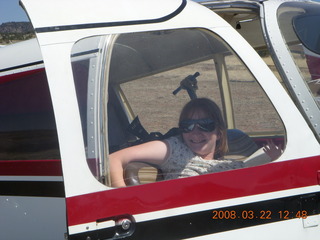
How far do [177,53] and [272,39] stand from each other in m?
0.55

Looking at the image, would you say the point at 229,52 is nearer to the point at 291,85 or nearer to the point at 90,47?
the point at 291,85

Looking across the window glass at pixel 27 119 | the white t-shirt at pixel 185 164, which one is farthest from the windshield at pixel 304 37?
the window glass at pixel 27 119

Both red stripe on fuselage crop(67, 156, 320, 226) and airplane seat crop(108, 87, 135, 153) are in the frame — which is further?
airplane seat crop(108, 87, 135, 153)

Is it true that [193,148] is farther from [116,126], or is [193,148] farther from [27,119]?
[27,119]

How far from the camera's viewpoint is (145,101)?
2.69 meters

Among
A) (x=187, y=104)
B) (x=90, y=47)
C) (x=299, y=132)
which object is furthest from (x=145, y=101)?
(x=299, y=132)

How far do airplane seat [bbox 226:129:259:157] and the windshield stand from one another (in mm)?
424

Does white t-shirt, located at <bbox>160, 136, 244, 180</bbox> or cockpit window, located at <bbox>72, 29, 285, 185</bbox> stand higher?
cockpit window, located at <bbox>72, 29, 285, 185</bbox>

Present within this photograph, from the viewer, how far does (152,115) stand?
271cm

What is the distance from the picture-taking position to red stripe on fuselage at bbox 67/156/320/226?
7.34ft

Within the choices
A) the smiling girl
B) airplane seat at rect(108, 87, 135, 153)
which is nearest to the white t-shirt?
the smiling girl

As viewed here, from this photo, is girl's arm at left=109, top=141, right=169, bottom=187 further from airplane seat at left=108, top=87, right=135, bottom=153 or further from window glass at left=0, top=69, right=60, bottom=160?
window glass at left=0, top=69, right=60, bottom=160

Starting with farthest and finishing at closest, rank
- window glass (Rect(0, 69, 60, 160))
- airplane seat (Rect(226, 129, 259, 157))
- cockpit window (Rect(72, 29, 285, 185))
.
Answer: window glass (Rect(0, 69, 60, 160)) < airplane seat (Rect(226, 129, 259, 157)) < cockpit window (Rect(72, 29, 285, 185))

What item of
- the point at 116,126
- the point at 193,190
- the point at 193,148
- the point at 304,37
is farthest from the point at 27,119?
the point at 304,37
